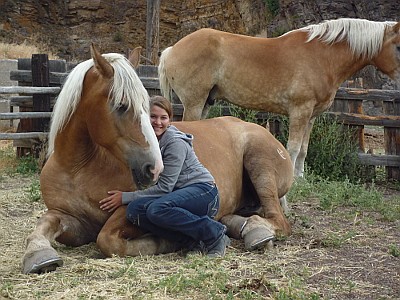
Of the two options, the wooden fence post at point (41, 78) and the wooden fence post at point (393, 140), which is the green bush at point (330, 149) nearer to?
the wooden fence post at point (393, 140)

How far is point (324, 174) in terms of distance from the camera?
30.7 feet

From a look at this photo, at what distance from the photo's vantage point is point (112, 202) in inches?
173

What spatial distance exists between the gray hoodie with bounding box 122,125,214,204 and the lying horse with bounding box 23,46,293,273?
0.46 feet

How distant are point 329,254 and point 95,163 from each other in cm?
174

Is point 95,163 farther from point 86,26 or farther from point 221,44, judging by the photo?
point 86,26

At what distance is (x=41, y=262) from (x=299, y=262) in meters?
1.64

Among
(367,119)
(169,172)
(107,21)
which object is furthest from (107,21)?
(169,172)

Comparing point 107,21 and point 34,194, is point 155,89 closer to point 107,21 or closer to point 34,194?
point 34,194

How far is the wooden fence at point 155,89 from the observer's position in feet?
31.6

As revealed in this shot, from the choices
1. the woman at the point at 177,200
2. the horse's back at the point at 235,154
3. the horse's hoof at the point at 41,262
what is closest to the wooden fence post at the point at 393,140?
the horse's back at the point at 235,154

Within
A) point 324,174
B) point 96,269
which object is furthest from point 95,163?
point 324,174

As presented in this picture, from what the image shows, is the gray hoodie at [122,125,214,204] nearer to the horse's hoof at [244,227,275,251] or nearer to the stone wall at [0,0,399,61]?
the horse's hoof at [244,227,275,251]

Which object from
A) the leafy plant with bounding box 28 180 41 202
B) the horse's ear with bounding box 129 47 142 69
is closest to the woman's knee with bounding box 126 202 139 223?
the horse's ear with bounding box 129 47 142 69

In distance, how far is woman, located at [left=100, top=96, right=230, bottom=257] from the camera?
438 centimetres
